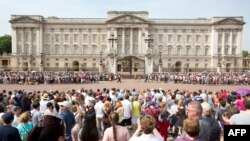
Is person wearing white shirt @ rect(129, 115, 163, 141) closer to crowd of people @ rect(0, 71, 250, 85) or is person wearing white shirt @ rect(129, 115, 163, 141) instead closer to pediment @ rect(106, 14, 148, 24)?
crowd of people @ rect(0, 71, 250, 85)

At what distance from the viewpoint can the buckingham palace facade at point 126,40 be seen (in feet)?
287

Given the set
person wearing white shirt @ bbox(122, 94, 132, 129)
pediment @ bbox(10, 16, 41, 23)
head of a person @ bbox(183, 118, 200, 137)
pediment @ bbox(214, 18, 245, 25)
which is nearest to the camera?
head of a person @ bbox(183, 118, 200, 137)

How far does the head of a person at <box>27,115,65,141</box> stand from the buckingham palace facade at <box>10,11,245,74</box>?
82708 millimetres

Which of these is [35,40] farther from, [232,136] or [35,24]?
[232,136]

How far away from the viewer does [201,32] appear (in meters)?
90.6

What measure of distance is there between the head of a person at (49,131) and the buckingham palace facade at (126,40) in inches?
3256

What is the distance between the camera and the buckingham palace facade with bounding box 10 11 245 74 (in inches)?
3442

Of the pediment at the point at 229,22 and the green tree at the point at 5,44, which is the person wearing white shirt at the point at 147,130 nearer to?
the pediment at the point at 229,22

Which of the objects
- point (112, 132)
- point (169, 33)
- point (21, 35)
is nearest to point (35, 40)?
point (21, 35)

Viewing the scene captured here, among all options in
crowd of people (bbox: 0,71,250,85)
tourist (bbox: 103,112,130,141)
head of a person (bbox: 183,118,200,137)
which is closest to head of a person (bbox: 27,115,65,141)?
head of a person (bbox: 183,118,200,137)

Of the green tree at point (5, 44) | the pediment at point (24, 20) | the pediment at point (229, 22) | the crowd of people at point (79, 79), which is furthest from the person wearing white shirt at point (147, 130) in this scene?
the green tree at point (5, 44)

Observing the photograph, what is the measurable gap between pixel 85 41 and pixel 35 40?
13.7 meters

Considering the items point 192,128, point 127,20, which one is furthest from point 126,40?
point 192,128

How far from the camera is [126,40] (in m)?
88.9
